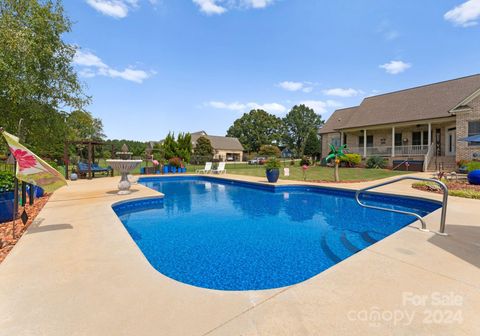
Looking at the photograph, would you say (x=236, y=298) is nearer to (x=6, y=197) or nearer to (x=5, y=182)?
(x=6, y=197)

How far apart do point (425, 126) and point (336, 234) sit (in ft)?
66.4

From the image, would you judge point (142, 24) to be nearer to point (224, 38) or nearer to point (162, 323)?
point (224, 38)

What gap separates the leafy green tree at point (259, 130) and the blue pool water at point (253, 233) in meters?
51.0

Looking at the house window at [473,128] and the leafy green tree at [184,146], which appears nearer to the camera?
the house window at [473,128]

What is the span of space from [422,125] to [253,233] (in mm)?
21383

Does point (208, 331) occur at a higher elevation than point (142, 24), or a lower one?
lower

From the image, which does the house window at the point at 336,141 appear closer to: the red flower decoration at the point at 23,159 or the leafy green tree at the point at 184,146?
the leafy green tree at the point at 184,146

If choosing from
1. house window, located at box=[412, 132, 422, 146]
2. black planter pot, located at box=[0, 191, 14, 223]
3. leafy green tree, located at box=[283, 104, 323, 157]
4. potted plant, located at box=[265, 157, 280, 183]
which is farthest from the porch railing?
leafy green tree, located at box=[283, 104, 323, 157]

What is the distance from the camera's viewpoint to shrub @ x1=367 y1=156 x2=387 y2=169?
1998 cm

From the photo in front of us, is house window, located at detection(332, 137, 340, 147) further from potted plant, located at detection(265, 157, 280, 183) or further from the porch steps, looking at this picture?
potted plant, located at detection(265, 157, 280, 183)

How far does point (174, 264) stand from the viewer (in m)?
3.98

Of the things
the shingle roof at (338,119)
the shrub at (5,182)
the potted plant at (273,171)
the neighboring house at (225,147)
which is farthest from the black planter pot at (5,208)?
the neighboring house at (225,147)

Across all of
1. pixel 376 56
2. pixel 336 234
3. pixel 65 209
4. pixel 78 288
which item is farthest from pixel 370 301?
pixel 376 56

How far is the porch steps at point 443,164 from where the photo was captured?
668 inches
